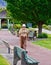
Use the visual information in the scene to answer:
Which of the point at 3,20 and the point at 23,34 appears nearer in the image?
the point at 23,34

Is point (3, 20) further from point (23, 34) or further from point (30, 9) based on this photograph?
point (23, 34)

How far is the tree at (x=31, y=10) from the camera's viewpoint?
32656 millimetres

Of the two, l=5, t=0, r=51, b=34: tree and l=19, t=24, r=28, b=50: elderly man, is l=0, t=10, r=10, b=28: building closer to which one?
l=5, t=0, r=51, b=34: tree

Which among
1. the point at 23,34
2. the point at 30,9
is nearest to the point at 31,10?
the point at 30,9

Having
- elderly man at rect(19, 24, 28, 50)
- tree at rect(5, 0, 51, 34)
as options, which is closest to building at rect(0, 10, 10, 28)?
tree at rect(5, 0, 51, 34)

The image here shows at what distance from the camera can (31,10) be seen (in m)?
33.3

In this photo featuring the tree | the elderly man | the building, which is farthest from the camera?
the building

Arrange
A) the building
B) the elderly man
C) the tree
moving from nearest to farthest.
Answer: the elderly man → the tree → the building

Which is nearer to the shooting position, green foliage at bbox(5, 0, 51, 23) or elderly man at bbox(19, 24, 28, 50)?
elderly man at bbox(19, 24, 28, 50)

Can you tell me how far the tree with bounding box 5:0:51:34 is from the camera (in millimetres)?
32656

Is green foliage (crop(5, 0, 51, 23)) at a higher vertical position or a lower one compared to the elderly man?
higher

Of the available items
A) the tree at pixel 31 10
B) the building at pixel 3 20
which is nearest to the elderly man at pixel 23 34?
the tree at pixel 31 10

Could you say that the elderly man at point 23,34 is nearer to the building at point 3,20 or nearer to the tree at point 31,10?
the tree at point 31,10

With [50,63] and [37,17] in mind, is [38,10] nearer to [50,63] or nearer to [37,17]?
[37,17]
